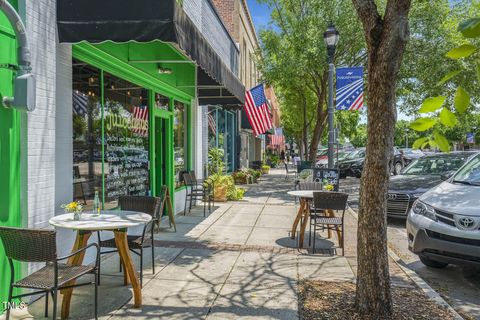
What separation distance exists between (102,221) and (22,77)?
5.43ft

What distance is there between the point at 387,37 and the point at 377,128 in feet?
2.71

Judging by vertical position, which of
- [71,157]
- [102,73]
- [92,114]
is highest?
[102,73]

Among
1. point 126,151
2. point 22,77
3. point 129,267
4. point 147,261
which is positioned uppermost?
point 22,77

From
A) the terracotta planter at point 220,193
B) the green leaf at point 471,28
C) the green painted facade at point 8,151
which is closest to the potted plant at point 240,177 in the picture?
the terracotta planter at point 220,193

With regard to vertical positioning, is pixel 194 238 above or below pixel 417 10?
below

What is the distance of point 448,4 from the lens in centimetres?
1755

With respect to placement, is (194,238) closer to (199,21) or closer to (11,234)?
(11,234)

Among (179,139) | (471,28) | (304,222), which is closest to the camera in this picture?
(471,28)

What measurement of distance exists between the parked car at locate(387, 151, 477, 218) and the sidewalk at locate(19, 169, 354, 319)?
103 inches

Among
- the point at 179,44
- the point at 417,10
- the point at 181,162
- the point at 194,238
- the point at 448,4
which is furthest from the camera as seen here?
the point at 448,4

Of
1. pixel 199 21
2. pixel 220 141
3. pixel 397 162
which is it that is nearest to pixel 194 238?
pixel 199 21

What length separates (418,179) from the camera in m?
10.3

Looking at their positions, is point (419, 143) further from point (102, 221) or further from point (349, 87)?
point (349, 87)

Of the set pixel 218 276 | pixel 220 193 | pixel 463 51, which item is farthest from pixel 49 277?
pixel 220 193
